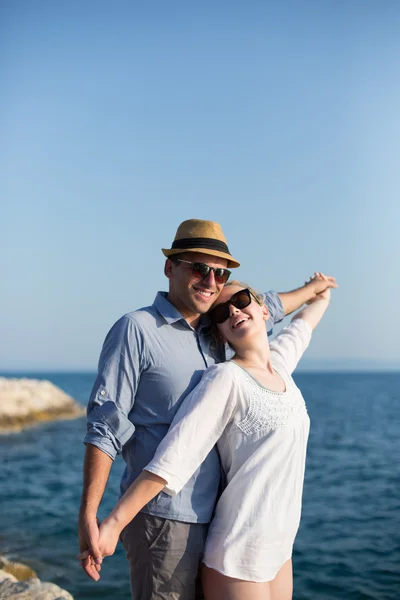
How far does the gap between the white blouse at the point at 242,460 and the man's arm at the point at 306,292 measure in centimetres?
140

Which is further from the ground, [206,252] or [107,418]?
[206,252]

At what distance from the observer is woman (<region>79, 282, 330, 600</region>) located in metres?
3.18

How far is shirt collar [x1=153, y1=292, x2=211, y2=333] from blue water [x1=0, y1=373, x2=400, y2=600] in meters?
7.33

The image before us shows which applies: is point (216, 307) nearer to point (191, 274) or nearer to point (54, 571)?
point (191, 274)

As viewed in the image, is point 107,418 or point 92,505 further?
point 107,418

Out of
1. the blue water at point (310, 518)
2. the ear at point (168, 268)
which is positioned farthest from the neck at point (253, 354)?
the blue water at point (310, 518)

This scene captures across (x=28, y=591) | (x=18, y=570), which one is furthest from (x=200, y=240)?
(x=18, y=570)

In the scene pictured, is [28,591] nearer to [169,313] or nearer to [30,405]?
[169,313]

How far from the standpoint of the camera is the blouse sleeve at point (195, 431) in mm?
3178

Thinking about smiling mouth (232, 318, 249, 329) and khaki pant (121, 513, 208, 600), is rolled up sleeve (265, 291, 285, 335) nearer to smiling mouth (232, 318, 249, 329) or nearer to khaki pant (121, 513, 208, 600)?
smiling mouth (232, 318, 249, 329)

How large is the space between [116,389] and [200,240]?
99 cm

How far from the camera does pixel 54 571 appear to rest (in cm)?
1088

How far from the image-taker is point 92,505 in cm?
315

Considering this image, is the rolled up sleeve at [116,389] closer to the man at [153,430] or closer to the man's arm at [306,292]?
the man at [153,430]
